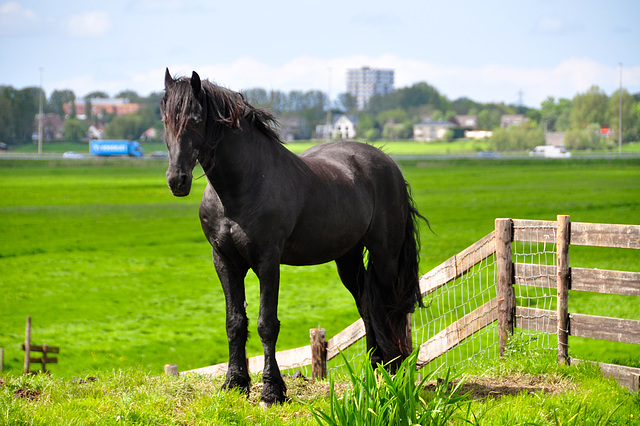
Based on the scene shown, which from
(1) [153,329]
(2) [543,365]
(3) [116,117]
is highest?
(3) [116,117]

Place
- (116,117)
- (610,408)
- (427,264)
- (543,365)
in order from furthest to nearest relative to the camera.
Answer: (116,117) → (427,264) → (543,365) → (610,408)

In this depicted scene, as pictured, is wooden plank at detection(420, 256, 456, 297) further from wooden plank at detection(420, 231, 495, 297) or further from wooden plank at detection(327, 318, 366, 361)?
wooden plank at detection(327, 318, 366, 361)

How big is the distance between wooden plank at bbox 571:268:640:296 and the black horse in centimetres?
175

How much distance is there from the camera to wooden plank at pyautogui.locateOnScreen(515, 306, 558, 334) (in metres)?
6.85

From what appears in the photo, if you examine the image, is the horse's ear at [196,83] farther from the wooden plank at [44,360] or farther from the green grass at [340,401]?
the wooden plank at [44,360]

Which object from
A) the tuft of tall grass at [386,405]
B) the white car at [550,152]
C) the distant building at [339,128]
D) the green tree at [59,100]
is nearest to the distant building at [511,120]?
the distant building at [339,128]

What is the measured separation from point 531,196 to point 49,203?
33.1 meters

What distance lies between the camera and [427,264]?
76.9 ft

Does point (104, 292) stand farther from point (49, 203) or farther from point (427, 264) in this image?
point (49, 203)

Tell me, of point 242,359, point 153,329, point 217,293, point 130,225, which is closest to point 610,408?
point 242,359

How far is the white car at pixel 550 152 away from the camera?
9575cm

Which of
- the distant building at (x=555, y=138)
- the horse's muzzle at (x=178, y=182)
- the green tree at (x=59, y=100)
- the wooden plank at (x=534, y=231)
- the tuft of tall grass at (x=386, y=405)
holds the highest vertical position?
the green tree at (x=59, y=100)

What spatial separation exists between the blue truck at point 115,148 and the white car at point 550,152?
61344 mm

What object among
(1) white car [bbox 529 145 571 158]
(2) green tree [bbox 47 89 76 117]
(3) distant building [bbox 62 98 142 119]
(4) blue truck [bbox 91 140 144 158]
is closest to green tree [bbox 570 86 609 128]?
(1) white car [bbox 529 145 571 158]
